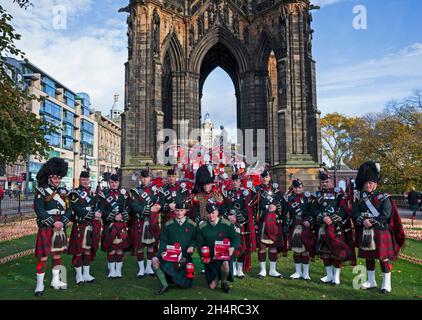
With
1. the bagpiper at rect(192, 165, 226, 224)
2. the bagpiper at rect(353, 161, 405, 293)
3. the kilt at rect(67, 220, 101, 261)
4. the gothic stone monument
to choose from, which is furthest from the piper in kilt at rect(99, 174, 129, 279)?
the gothic stone monument

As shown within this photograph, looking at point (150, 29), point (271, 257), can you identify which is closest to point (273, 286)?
point (271, 257)

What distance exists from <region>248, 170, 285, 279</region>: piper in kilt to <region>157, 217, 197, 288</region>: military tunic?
6.22 feet

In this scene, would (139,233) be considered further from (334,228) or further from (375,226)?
(375,226)

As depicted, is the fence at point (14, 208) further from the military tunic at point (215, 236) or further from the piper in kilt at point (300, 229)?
the piper in kilt at point (300, 229)

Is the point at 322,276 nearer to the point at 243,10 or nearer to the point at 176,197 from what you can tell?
the point at 176,197

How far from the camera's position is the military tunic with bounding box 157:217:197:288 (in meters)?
6.34

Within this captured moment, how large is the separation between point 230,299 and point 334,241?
2364 millimetres

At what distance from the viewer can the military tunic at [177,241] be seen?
6.34 metres

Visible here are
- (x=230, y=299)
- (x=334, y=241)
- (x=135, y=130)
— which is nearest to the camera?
(x=230, y=299)

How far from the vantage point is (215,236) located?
6.40m

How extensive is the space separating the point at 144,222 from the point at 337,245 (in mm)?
4077

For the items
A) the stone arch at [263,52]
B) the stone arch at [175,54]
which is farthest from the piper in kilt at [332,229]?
the stone arch at [175,54]

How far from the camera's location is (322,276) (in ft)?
25.3
